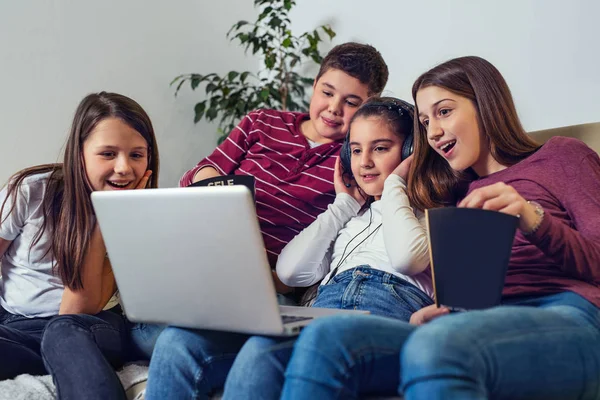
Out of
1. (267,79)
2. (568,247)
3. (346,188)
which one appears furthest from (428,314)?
(267,79)

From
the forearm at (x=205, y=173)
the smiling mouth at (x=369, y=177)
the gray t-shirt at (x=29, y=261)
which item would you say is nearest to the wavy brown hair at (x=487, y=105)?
the smiling mouth at (x=369, y=177)

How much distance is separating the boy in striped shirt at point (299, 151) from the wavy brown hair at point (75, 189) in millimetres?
288

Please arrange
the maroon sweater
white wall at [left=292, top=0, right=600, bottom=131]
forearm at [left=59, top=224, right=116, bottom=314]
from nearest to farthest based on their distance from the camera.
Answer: the maroon sweater → forearm at [left=59, top=224, right=116, bottom=314] → white wall at [left=292, top=0, right=600, bottom=131]

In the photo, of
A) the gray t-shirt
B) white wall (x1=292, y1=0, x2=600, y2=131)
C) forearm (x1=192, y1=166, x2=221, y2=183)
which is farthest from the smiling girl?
white wall (x1=292, y1=0, x2=600, y2=131)

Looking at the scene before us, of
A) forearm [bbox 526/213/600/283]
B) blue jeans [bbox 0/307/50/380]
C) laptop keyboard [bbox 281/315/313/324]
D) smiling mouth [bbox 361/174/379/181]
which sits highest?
smiling mouth [bbox 361/174/379/181]

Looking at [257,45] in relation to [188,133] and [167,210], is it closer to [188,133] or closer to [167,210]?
[188,133]

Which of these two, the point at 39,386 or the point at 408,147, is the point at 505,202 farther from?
the point at 39,386

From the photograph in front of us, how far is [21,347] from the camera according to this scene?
54.4 inches

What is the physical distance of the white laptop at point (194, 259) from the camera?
972 mm

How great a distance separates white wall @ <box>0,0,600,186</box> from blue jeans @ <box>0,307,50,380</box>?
1030 mm

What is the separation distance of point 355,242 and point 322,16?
162 cm

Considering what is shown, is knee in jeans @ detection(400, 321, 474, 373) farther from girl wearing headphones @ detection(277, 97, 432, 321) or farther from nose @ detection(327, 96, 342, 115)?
nose @ detection(327, 96, 342, 115)

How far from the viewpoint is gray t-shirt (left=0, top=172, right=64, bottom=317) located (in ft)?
5.06

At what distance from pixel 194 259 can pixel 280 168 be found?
848 millimetres
